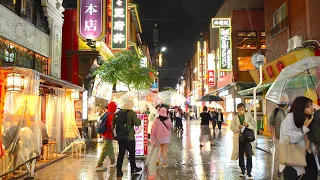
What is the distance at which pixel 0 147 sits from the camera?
8055 millimetres

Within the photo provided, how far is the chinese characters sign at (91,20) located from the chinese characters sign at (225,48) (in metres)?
14.7

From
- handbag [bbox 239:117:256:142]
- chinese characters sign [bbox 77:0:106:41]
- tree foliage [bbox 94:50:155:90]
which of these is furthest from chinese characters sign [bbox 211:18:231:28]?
handbag [bbox 239:117:256:142]

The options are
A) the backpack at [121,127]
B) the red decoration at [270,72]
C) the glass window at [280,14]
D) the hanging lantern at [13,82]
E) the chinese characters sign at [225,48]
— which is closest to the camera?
the hanging lantern at [13,82]

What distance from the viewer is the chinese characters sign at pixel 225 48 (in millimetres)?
29719

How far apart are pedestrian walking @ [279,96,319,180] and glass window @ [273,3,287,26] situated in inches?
601

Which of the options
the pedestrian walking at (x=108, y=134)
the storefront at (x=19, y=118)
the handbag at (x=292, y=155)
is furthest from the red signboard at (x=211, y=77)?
the handbag at (x=292, y=155)

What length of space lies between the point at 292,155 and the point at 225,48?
26036 mm

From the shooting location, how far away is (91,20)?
17516 millimetres

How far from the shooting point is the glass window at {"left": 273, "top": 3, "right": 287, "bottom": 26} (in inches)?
746

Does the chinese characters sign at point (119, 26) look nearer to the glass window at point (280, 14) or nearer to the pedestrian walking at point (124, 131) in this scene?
the glass window at point (280, 14)

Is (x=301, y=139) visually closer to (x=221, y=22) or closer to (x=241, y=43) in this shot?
(x=221, y=22)

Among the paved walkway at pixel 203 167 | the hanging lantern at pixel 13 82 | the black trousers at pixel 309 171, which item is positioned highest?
the hanging lantern at pixel 13 82

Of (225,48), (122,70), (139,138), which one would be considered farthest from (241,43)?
(139,138)

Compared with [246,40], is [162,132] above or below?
below
